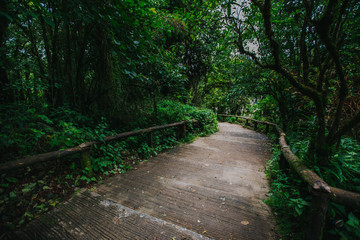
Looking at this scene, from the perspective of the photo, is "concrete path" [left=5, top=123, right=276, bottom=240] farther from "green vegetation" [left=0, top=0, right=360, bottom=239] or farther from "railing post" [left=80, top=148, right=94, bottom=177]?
"railing post" [left=80, top=148, right=94, bottom=177]

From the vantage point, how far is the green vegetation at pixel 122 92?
1886 mm

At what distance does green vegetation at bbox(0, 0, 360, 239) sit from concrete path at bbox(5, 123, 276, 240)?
0.29 metres

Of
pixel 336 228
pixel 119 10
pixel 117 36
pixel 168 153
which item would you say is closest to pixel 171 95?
pixel 168 153

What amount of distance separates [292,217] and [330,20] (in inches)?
102

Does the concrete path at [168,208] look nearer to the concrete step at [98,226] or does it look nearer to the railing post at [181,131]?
the concrete step at [98,226]

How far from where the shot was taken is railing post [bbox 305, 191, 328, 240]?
4.59 feet

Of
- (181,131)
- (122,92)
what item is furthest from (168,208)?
(181,131)

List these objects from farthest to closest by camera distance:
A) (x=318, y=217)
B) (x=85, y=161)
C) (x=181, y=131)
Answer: (x=181, y=131), (x=85, y=161), (x=318, y=217)

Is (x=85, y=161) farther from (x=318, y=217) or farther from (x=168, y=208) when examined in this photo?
(x=318, y=217)

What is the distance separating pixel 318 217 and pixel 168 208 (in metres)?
1.79

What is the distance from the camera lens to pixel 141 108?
514 cm

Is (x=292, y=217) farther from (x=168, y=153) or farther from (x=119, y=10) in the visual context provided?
(x=119, y=10)

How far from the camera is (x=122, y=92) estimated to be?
13.5 feet

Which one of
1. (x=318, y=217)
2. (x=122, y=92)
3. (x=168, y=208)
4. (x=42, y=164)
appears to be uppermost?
(x=122, y=92)
